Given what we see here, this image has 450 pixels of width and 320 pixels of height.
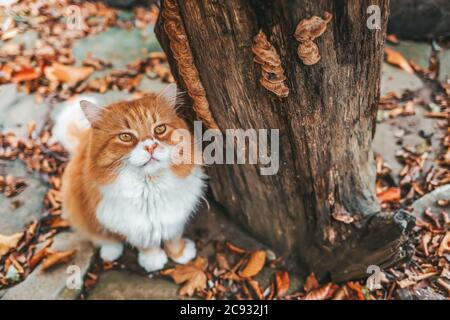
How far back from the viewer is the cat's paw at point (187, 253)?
2626 mm

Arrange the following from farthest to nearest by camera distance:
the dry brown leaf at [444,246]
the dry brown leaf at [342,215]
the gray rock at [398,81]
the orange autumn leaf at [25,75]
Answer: the orange autumn leaf at [25,75]
the gray rock at [398,81]
the dry brown leaf at [444,246]
the dry brown leaf at [342,215]

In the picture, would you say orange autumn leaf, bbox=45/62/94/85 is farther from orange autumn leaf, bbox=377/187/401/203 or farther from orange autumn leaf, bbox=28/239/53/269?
orange autumn leaf, bbox=377/187/401/203

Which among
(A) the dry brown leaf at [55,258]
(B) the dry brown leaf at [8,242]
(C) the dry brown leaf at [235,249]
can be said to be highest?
(B) the dry brown leaf at [8,242]

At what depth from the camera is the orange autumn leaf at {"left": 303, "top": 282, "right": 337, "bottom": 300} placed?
2447mm

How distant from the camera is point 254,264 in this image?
2.61 m

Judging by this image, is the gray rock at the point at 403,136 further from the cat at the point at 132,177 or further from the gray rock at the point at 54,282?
the gray rock at the point at 54,282

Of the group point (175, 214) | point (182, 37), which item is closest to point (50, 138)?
point (175, 214)

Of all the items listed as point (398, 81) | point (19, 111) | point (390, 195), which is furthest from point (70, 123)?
point (398, 81)

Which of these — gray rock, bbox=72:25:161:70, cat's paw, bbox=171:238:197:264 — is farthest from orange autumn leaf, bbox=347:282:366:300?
gray rock, bbox=72:25:161:70

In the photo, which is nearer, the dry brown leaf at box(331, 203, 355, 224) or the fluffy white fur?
the dry brown leaf at box(331, 203, 355, 224)

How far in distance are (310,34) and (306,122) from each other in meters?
0.45

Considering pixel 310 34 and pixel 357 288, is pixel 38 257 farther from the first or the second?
pixel 310 34

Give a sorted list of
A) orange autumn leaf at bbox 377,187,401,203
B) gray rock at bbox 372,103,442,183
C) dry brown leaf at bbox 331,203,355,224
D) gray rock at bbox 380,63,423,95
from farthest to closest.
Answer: gray rock at bbox 380,63,423,95 < gray rock at bbox 372,103,442,183 < orange autumn leaf at bbox 377,187,401,203 < dry brown leaf at bbox 331,203,355,224

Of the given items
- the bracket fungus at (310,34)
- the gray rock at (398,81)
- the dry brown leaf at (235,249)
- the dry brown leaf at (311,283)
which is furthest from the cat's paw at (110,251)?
the gray rock at (398,81)
